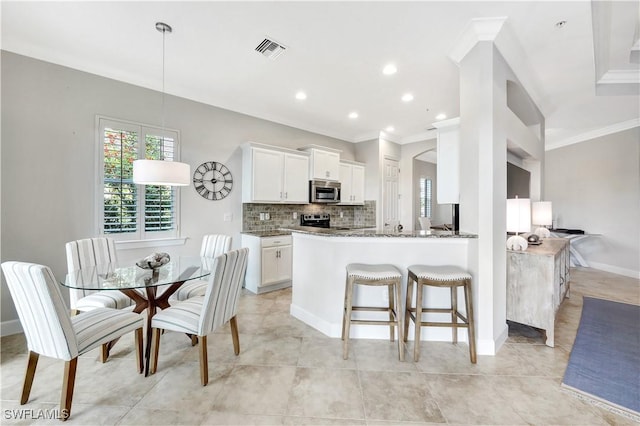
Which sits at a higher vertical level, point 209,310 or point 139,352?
point 209,310

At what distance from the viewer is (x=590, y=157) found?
18.0 ft

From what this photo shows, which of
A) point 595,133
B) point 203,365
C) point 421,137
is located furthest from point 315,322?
point 595,133

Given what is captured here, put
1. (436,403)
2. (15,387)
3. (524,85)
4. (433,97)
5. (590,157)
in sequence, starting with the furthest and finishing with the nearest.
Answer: (590,157), (433,97), (524,85), (15,387), (436,403)

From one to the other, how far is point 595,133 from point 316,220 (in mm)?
6006

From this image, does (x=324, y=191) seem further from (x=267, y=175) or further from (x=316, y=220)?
(x=267, y=175)

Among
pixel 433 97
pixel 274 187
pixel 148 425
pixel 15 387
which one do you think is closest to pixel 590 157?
pixel 433 97

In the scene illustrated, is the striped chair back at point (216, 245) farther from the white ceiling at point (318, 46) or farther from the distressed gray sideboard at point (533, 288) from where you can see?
the distressed gray sideboard at point (533, 288)

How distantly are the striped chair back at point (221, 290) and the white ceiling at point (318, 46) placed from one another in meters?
2.03

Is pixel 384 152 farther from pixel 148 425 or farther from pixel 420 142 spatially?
pixel 148 425

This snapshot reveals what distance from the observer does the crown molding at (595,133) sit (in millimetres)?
4830

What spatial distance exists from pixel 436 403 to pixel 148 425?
1.78m

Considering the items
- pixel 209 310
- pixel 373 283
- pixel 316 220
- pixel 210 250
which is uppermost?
pixel 316 220

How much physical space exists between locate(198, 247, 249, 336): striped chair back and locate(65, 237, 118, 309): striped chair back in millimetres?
1414

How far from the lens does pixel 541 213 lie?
11.8 feet
